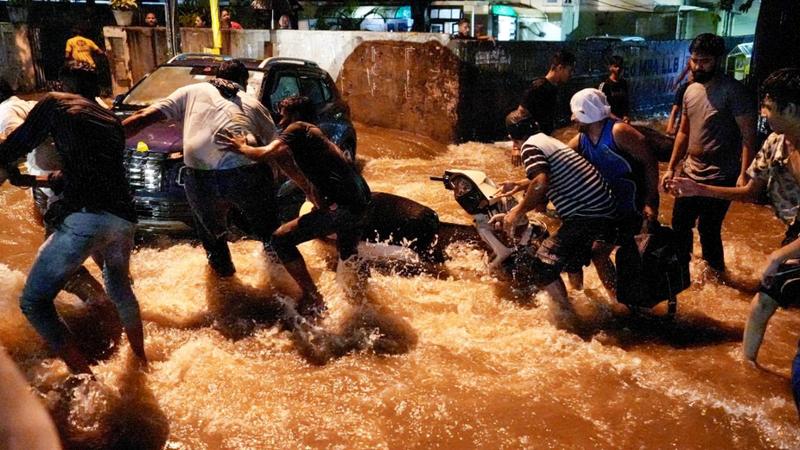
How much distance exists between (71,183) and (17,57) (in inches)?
700

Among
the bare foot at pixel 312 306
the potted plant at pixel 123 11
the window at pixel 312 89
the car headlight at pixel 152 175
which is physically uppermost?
the potted plant at pixel 123 11

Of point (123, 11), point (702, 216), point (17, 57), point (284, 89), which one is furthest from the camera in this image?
point (17, 57)

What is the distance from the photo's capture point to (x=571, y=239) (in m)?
4.91

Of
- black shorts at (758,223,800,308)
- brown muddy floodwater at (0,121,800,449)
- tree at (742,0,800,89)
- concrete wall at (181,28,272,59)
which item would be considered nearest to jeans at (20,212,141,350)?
brown muddy floodwater at (0,121,800,449)

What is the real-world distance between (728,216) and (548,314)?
4.56 m

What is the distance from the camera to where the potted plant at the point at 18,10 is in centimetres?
1995

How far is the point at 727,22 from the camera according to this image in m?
27.8

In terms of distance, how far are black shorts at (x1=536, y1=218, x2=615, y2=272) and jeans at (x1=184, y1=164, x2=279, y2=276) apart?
2.16 metres

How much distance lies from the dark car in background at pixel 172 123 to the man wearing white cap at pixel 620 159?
129 inches

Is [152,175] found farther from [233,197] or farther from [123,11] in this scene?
[123,11]

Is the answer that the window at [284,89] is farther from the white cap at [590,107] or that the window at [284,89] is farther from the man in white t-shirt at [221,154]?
the white cap at [590,107]

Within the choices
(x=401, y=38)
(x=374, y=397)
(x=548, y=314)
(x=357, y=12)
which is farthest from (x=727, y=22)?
(x=374, y=397)

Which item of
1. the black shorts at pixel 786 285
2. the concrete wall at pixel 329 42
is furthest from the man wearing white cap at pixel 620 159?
the concrete wall at pixel 329 42

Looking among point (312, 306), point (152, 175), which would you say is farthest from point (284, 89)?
point (312, 306)
